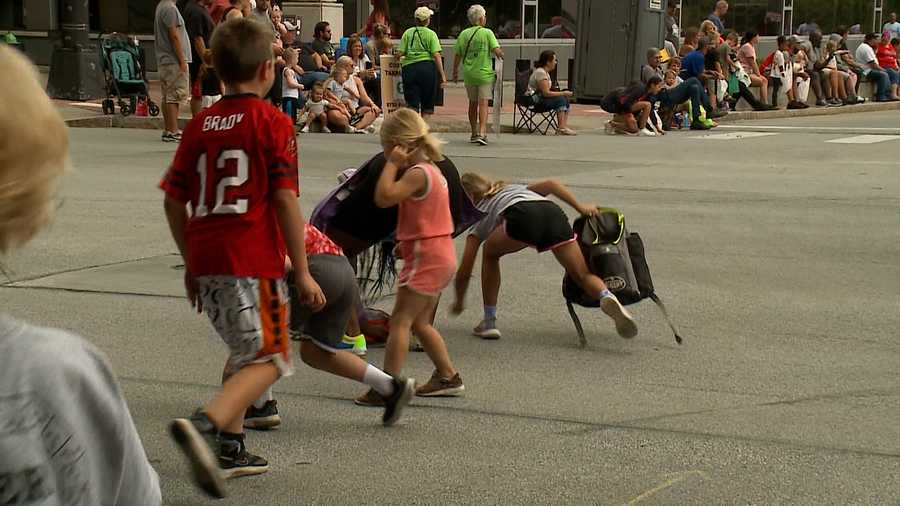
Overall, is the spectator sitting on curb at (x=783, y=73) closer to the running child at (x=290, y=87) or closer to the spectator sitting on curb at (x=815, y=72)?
the spectator sitting on curb at (x=815, y=72)

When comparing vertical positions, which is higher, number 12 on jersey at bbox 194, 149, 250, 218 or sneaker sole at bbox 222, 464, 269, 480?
number 12 on jersey at bbox 194, 149, 250, 218

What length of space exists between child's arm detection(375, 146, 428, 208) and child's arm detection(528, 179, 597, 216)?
1406mm

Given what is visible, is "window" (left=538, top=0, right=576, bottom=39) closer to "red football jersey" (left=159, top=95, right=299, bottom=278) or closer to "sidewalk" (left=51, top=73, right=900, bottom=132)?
"sidewalk" (left=51, top=73, right=900, bottom=132)

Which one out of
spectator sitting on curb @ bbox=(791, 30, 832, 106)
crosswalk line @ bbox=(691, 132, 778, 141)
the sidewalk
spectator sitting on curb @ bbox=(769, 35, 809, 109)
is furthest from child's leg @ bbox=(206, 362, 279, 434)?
spectator sitting on curb @ bbox=(791, 30, 832, 106)

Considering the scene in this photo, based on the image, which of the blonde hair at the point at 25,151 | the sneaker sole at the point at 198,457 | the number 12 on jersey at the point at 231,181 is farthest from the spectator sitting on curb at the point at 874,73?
the blonde hair at the point at 25,151

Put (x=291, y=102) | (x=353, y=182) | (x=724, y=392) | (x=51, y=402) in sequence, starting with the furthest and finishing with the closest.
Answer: (x=291, y=102), (x=353, y=182), (x=724, y=392), (x=51, y=402)

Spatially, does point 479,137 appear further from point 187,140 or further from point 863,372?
point 187,140

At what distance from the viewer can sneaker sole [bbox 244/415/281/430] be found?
5695mm

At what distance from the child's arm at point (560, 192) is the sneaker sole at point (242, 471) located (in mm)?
2643

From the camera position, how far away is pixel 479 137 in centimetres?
1822

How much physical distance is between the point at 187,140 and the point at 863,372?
3.58m

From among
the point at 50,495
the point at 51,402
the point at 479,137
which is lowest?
the point at 479,137

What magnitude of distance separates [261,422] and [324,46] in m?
17.9

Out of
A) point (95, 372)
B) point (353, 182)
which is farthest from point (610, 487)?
point (95, 372)
